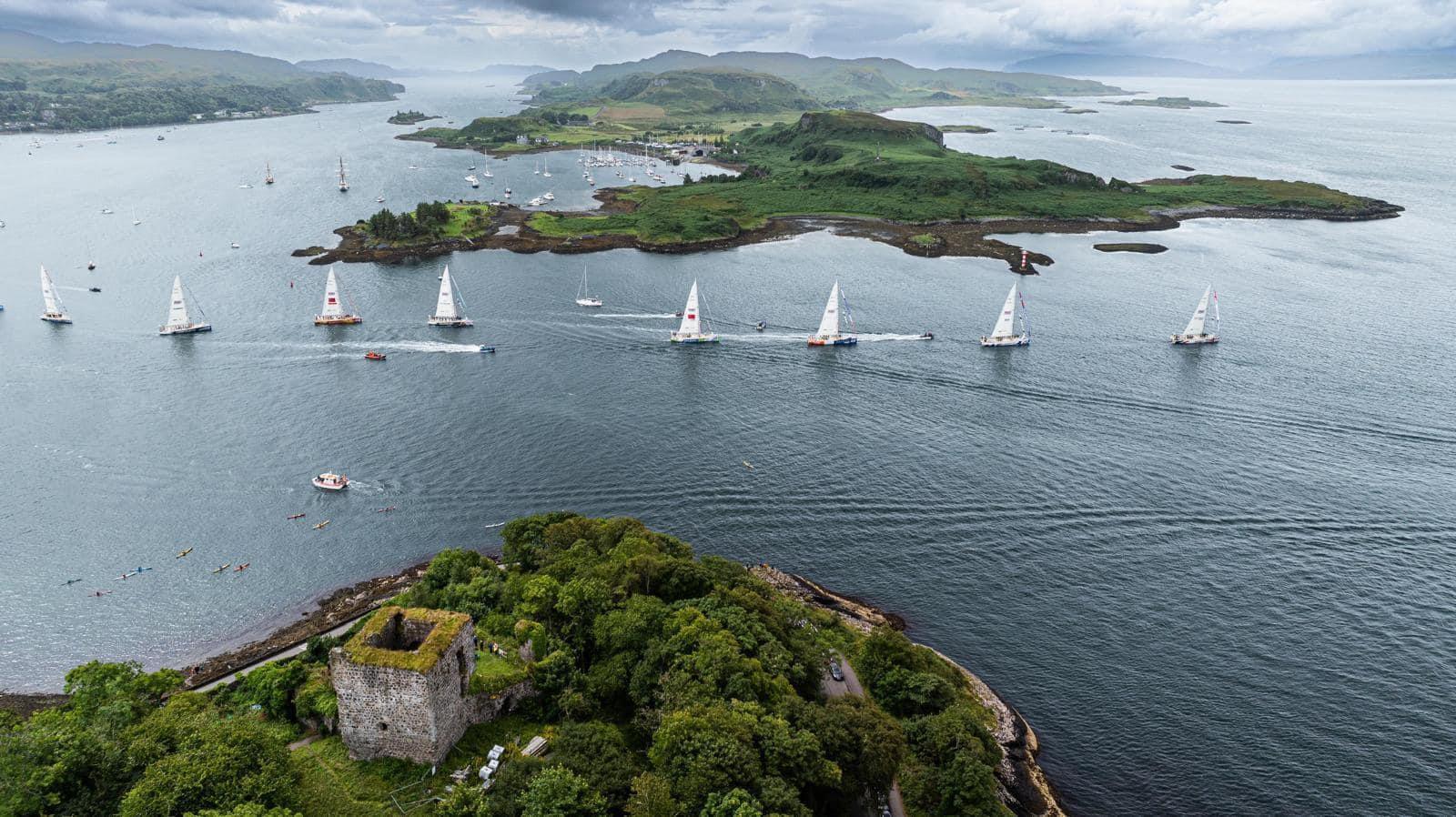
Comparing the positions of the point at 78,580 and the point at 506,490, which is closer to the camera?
the point at 78,580

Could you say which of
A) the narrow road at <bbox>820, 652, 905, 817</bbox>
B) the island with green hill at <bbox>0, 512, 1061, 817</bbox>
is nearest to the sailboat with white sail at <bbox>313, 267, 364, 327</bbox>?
the island with green hill at <bbox>0, 512, 1061, 817</bbox>

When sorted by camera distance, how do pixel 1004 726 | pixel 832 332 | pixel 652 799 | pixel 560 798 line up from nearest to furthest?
pixel 560 798 → pixel 652 799 → pixel 1004 726 → pixel 832 332

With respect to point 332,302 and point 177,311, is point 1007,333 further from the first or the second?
point 177,311

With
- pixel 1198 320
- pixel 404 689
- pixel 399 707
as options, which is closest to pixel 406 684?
pixel 404 689

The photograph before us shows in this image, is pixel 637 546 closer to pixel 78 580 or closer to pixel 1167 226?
pixel 78 580

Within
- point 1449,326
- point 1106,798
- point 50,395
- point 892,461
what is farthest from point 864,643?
point 1449,326

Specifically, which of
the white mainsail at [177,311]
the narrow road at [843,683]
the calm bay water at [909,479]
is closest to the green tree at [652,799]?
the narrow road at [843,683]
